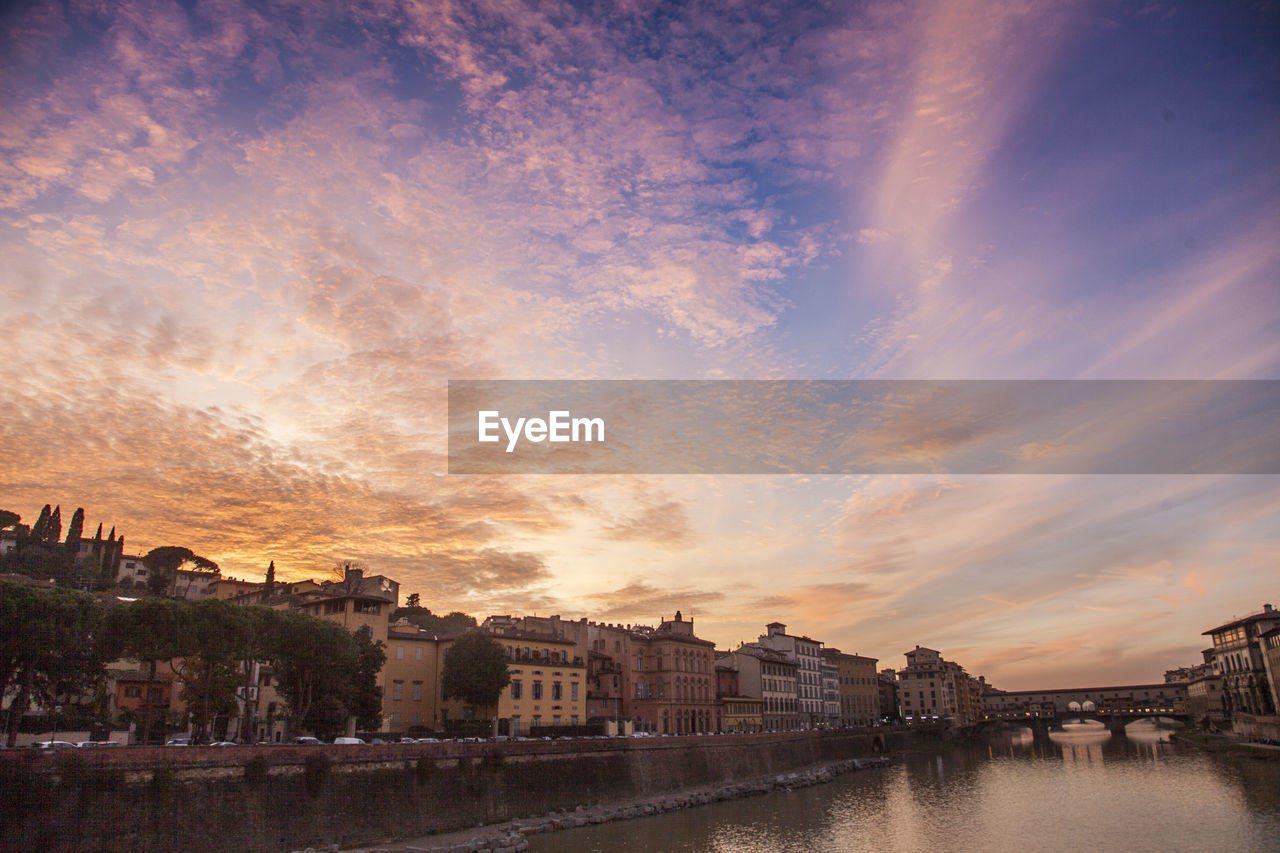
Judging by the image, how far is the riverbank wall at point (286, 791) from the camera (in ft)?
92.0

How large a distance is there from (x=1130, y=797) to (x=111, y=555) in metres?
130

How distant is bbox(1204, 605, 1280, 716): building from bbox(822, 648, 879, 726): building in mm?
51830

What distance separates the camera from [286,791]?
3462 cm

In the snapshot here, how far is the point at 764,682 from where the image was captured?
100812 mm

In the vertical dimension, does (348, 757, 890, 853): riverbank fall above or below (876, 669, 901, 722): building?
below

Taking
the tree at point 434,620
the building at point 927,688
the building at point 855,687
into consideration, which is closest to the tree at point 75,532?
the tree at point 434,620

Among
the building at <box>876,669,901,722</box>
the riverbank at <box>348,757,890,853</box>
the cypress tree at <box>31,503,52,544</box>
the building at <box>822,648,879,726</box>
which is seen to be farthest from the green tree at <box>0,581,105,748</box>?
the building at <box>876,669,901,722</box>

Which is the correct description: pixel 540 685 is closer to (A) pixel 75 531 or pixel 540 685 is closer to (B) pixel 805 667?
(B) pixel 805 667

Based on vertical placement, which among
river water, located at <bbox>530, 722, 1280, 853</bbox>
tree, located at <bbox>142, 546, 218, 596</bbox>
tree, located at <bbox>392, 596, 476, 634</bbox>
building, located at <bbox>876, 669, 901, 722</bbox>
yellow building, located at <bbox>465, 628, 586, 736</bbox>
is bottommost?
river water, located at <bbox>530, 722, 1280, 853</bbox>

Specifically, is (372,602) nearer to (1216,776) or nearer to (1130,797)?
(1130,797)

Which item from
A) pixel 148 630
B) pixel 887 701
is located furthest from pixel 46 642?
pixel 887 701

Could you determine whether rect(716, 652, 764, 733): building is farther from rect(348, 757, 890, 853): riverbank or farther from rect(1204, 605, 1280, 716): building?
rect(1204, 605, 1280, 716): building

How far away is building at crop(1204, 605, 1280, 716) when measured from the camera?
109m

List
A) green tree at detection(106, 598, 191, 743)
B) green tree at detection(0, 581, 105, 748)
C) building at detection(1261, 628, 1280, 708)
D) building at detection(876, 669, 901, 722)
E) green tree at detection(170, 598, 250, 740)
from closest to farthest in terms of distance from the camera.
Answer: green tree at detection(0, 581, 105, 748), green tree at detection(106, 598, 191, 743), green tree at detection(170, 598, 250, 740), building at detection(1261, 628, 1280, 708), building at detection(876, 669, 901, 722)
